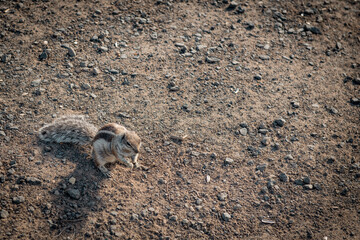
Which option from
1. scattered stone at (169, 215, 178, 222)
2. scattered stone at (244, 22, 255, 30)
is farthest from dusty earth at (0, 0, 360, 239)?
scattered stone at (244, 22, 255, 30)

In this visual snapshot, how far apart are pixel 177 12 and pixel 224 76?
7.01 ft

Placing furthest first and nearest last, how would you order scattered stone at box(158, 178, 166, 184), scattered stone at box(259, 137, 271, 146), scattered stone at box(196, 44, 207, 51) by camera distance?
1. scattered stone at box(196, 44, 207, 51)
2. scattered stone at box(259, 137, 271, 146)
3. scattered stone at box(158, 178, 166, 184)

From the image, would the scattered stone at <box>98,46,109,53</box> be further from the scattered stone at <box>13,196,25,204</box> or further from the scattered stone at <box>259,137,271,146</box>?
the scattered stone at <box>259,137,271,146</box>

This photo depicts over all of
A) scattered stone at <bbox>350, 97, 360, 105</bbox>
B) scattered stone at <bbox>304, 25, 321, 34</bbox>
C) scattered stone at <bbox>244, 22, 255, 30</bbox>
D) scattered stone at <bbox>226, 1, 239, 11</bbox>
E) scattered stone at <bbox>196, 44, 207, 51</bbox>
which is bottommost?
scattered stone at <bbox>350, 97, 360, 105</bbox>

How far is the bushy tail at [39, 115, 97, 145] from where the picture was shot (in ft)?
13.3

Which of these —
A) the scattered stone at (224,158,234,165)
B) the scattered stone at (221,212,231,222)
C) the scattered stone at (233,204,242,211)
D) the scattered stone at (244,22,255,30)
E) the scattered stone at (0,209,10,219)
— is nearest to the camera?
the scattered stone at (0,209,10,219)

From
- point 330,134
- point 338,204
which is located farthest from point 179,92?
point 338,204

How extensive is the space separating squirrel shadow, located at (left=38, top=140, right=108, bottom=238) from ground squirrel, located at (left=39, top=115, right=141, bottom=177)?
0.15m

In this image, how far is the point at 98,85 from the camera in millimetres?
5141

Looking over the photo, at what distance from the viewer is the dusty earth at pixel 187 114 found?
3.78 m

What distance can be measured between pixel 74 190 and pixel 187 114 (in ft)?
6.94

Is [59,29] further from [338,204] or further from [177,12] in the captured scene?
[338,204]

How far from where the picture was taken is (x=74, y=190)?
3785mm

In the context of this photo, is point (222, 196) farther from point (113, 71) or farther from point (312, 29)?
point (312, 29)
